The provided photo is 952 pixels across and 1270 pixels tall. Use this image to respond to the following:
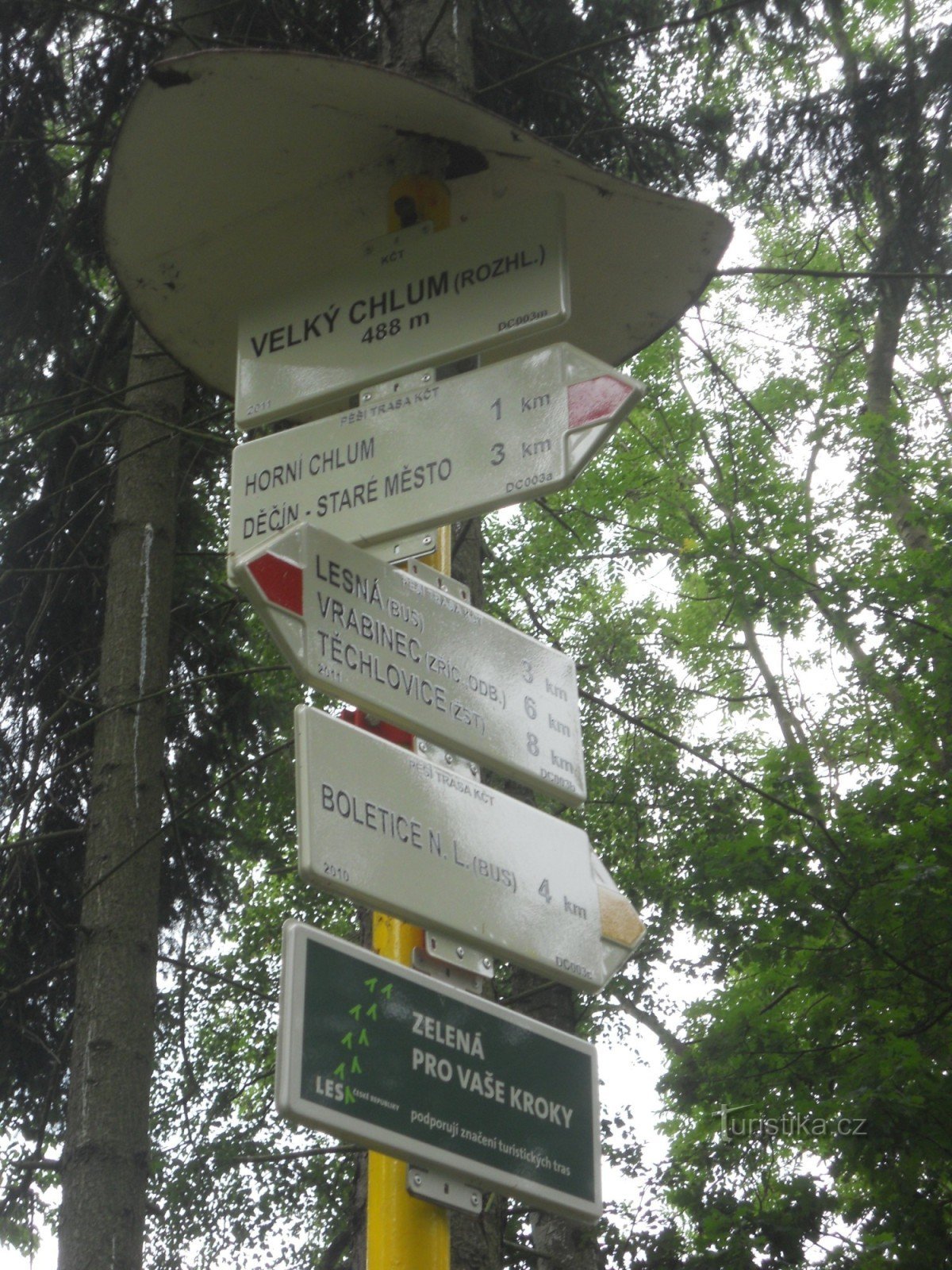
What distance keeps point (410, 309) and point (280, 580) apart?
3.59ft

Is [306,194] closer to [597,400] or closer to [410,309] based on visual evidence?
[410,309]

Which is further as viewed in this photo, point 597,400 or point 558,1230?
point 558,1230

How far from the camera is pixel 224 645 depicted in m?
8.41

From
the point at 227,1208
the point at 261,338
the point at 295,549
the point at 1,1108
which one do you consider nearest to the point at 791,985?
the point at 1,1108

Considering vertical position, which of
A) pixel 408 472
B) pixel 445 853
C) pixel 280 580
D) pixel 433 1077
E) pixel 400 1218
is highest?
pixel 408 472

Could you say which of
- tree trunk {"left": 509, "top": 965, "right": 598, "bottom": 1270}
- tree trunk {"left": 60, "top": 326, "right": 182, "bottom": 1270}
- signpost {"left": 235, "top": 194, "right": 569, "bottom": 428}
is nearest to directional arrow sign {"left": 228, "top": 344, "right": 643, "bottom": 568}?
signpost {"left": 235, "top": 194, "right": 569, "bottom": 428}

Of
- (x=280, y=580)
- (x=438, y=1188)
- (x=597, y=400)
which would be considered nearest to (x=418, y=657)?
(x=280, y=580)

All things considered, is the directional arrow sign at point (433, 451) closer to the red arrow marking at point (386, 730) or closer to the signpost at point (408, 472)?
the signpost at point (408, 472)

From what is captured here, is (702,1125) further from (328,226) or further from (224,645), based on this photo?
(328,226)

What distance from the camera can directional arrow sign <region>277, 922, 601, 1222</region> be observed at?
230 centimetres

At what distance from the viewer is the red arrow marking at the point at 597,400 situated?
10.1 ft

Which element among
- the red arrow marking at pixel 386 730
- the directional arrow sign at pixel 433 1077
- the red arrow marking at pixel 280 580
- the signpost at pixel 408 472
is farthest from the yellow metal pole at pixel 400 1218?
the red arrow marking at pixel 280 580

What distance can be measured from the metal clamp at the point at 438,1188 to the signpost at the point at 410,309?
1812mm

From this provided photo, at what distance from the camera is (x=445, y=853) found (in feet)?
8.86
